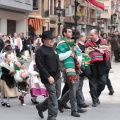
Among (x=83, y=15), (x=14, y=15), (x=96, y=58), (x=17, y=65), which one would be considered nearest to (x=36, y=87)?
(x=17, y=65)

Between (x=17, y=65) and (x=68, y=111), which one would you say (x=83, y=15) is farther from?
(x=68, y=111)

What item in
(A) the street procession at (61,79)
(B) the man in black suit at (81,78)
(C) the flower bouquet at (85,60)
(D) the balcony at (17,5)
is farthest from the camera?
(D) the balcony at (17,5)

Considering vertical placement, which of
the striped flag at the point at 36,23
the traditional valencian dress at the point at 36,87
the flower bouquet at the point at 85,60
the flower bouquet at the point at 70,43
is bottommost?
the traditional valencian dress at the point at 36,87

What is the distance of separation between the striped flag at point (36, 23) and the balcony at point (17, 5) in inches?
126

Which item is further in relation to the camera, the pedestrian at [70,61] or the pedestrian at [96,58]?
the pedestrian at [96,58]

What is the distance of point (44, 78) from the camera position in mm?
7477

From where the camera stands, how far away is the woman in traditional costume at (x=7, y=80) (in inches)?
381

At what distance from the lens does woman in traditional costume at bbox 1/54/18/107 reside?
9680 millimetres

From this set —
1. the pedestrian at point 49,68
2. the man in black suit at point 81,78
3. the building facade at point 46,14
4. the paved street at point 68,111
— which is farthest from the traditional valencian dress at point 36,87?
the building facade at point 46,14

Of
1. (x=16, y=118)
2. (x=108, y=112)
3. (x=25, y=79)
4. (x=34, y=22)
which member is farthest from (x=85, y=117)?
(x=34, y=22)

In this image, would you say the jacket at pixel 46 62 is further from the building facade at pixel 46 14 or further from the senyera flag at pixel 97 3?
the building facade at pixel 46 14

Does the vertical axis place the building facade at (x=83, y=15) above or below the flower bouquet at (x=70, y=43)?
above

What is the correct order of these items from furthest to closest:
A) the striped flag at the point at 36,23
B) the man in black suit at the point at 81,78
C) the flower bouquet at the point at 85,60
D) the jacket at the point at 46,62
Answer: the striped flag at the point at 36,23
the man in black suit at the point at 81,78
the flower bouquet at the point at 85,60
the jacket at the point at 46,62

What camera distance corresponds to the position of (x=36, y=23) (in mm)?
43531
